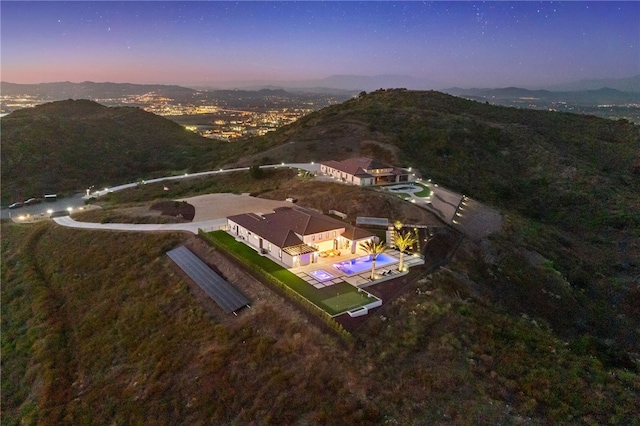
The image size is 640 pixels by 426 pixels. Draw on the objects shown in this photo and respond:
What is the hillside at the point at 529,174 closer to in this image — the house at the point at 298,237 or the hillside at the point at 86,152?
the house at the point at 298,237

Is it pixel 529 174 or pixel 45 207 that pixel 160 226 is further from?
pixel 529 174

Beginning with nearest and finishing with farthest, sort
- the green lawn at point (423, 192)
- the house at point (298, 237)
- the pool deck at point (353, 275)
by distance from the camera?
the pool deck at point (353, 275) → the house at point (298, 237) → the green lawn at point (423, 192)

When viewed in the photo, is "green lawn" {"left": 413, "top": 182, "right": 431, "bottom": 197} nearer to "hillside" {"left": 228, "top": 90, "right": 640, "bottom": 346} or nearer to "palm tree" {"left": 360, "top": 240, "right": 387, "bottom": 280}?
"hillside" {"left": 228, "top": 90, "right": 640, "bottom": 346}

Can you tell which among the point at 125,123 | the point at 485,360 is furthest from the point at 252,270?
the point at 125,123

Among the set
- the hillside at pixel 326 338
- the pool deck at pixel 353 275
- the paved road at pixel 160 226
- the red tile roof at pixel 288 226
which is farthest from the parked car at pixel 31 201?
the pool deck at pixel 353 275

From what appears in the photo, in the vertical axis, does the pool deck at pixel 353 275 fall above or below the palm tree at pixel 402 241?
below

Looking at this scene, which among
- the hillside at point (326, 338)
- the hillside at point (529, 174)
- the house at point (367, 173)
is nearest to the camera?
the hillside at point (326, 338)

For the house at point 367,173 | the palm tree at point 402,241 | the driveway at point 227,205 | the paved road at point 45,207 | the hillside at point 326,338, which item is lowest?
the paved road at point 45,207
